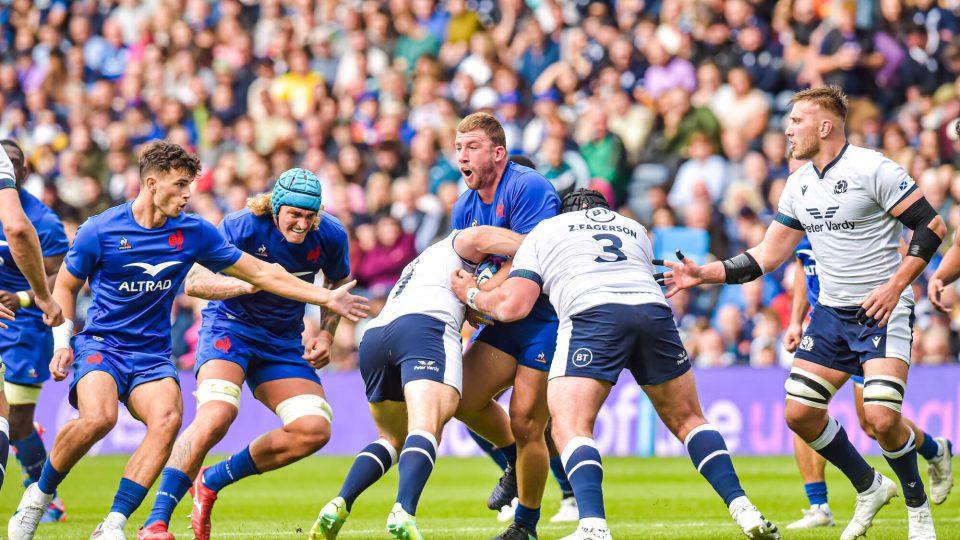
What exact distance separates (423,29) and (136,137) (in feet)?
18.2

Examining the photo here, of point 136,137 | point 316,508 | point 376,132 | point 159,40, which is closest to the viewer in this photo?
point 316,508

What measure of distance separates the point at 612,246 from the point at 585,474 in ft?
4.91

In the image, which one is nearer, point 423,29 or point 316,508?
point 316,508

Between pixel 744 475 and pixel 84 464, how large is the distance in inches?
338

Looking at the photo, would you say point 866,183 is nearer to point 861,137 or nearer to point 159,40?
point 861,137

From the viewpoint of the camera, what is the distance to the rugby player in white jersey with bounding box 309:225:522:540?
321 inches

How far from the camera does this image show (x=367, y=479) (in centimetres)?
846

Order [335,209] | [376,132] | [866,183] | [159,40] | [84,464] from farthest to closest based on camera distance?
[159,40]
[376,132]
[335,209]
[84,464]
[866,183]

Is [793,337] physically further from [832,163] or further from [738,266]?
[832,163]

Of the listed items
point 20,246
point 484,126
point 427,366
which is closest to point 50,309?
point 20,246

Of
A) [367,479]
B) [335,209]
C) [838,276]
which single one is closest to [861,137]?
[335,209]

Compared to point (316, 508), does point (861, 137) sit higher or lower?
higher

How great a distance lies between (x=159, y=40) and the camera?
26.4m

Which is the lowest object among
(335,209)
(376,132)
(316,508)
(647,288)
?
(316,508)
